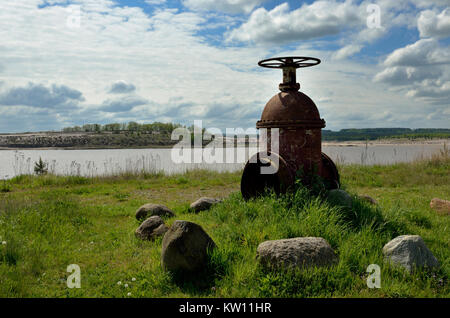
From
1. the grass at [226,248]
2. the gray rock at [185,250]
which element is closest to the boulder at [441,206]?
the grass at [226,248]

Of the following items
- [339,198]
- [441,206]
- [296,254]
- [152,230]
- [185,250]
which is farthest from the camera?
[441,206]

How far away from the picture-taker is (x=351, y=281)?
415 cm

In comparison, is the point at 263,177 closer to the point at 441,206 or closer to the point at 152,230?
the point at 152,230

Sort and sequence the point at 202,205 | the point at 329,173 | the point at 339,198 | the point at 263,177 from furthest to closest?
the point at 202,205
the point at 329,173
the point at 263,177
the point at 339,198

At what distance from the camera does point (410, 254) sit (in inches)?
178

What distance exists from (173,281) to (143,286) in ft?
1.25

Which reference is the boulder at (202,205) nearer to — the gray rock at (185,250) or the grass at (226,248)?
the grass at (226,248)

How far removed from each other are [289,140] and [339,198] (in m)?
1.52

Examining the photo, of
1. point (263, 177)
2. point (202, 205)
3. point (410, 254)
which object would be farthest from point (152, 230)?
point (410, 254)

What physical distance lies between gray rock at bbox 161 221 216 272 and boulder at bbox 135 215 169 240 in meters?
1.59

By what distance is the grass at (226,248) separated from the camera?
409 cm

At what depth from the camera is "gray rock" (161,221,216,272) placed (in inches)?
171

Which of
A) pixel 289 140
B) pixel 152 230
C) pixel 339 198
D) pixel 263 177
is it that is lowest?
pixel 152 230

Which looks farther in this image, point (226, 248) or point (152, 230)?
point (152, 230)
